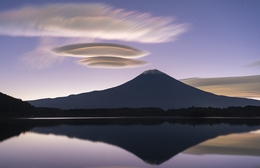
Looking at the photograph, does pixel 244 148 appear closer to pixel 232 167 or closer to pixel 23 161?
pixel 232 167

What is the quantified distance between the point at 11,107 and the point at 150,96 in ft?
130

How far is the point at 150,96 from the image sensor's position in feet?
273

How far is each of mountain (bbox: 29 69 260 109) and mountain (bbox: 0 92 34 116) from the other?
24.4 metres

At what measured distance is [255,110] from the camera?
53.2 metres

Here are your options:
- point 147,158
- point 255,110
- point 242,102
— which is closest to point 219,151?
point 147,158

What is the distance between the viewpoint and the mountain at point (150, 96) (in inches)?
3059

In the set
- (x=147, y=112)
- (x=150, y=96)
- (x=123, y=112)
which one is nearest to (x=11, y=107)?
(x=123, y=112)

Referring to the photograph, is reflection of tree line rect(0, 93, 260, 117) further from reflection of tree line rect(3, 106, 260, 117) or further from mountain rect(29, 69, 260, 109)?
mountain rect(29, 69, 260, 109)

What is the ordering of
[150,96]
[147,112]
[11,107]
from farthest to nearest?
[150,96], [147,112], [11,107]

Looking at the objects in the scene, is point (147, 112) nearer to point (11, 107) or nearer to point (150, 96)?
point (11, 107)

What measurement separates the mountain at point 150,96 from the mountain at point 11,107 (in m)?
24.4

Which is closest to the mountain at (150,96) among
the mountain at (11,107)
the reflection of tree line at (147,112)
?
the reflection of tree line at (147,112)

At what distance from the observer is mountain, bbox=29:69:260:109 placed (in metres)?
77.7

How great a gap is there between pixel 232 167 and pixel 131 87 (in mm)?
83468
